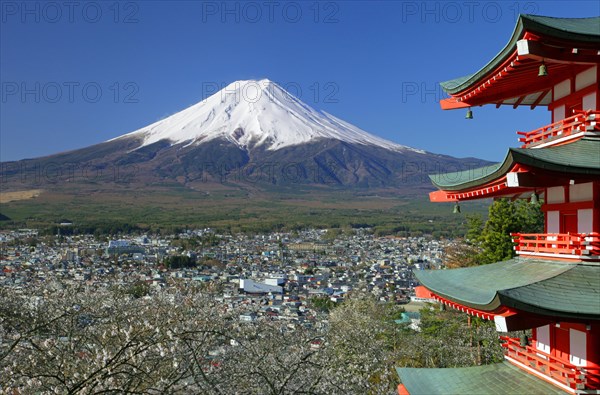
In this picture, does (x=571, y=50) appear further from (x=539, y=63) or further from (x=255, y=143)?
(x=255, y=143)

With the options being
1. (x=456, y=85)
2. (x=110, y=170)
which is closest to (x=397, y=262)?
(x=456, y=85)

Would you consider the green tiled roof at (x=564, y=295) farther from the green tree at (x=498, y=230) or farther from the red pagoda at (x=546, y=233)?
the green tree at (x=498, y=230)

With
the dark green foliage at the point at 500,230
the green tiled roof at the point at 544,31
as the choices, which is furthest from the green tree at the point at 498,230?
the green tiled roof at the point at 544,31

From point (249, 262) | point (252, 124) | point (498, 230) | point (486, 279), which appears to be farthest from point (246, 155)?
point (486, 279)

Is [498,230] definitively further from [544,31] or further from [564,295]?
[544,31]

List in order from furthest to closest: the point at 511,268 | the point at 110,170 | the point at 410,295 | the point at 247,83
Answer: the point at 247,83
the point at 110,170
the point at 410,295
the point at 511,268

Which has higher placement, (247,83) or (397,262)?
(247,83)
